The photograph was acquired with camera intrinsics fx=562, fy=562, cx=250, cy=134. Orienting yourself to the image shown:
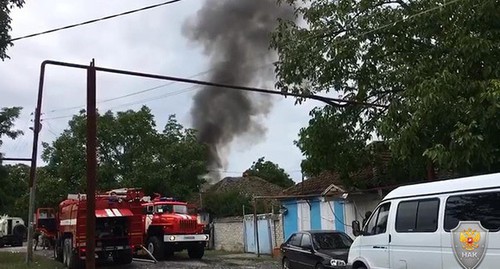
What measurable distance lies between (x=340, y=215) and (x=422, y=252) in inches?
526

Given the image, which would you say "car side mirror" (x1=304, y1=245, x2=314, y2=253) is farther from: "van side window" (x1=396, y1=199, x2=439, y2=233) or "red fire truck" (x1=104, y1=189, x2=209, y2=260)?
"red fire truck" (x1=104, y1=189, x2=209, y2=260)

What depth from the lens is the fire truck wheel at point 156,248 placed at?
76.0ft

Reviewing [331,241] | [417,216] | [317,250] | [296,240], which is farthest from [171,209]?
[417,216]

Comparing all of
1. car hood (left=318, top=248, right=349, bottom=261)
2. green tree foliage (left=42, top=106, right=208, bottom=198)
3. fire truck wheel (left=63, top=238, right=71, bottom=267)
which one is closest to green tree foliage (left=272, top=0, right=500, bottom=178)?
car hood (left=318, top=248, right=349, bottom=261)

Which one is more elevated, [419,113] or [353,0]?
[353,0]

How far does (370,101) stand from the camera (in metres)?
17.5

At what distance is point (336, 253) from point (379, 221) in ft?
12.5

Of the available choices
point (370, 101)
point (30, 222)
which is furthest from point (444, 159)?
point (30, 222)

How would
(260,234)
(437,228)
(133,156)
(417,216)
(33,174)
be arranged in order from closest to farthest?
(437,228) → (417,216) → (33,174) → (260,234) → (133,156)

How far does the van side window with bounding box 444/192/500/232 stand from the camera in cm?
824

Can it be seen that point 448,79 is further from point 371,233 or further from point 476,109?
point 371,233

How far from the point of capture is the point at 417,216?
994 centimetres

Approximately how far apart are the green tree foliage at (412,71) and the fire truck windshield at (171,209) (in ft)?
27.1

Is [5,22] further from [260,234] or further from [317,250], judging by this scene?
[260,234]
